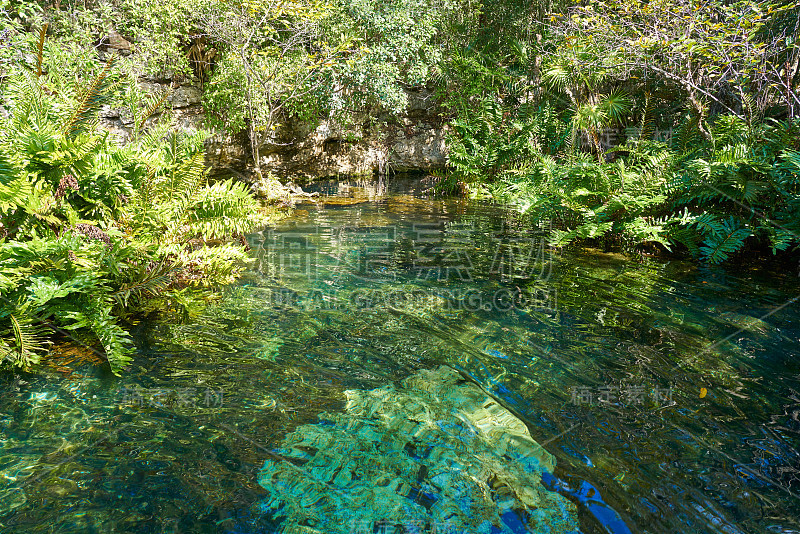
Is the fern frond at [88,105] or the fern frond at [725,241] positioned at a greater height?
the fern frond at [88,105]

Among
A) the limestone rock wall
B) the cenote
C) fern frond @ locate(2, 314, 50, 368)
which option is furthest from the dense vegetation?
the limestone rock wall

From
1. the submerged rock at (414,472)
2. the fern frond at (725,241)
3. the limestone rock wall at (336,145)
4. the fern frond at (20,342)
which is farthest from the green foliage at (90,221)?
the limestone rock wall at (336,145)

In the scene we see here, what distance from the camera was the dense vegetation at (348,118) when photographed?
138 inches

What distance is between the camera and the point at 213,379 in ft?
10.8

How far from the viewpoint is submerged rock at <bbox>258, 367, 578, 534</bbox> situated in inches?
86.3

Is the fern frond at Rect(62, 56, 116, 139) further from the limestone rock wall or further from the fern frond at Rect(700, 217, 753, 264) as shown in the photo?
the limestone rock wall

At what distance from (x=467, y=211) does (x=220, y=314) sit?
7116mm

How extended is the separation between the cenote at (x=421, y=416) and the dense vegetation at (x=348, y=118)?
568 mm

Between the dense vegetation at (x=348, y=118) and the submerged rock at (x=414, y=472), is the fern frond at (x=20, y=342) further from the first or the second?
the submerged rock at (x=414, y=472)

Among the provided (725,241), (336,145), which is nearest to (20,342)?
(725,241)

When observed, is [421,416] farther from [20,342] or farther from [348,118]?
[348,118]

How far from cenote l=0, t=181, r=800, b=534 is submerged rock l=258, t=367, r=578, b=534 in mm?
10

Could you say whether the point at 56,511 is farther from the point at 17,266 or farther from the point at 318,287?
the point at 318,287

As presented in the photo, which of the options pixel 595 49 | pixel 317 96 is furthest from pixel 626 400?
pixel 317 96
